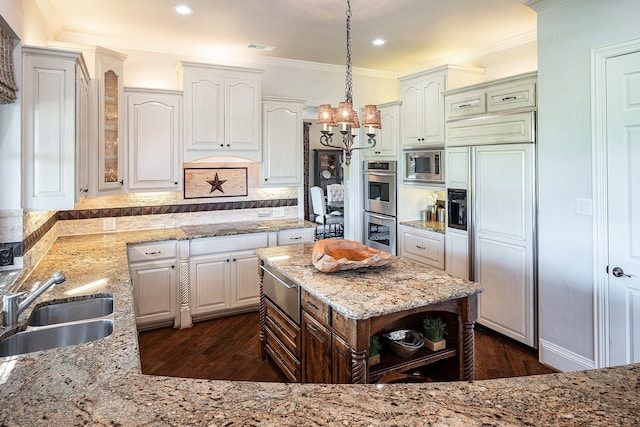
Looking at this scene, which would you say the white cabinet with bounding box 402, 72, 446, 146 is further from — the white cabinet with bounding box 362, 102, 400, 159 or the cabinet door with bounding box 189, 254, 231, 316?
the cabinet door with bounding box 189, 254, 231, 316

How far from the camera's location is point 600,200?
109 inches

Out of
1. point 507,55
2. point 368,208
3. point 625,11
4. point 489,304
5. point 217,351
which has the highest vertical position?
point 507,55

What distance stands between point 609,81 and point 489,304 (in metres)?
2.03

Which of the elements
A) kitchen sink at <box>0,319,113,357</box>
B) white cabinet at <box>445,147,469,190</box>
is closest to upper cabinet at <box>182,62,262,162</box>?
white cabinet at <box>445,147,469,190</box>

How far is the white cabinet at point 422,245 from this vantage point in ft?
14.1

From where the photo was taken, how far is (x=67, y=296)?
7.22ft

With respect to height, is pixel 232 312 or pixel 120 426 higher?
pixel 120 426

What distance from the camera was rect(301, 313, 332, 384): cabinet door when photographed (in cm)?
221

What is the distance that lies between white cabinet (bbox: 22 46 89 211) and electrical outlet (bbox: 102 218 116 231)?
1392 mm

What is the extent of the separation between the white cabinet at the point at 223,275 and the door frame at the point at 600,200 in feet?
9.44

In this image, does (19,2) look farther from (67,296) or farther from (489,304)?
(489,304)

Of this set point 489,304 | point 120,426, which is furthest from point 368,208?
point 120,426

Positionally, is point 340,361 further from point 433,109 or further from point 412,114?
point 412,114

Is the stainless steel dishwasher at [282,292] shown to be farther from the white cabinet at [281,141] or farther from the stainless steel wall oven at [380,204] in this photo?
the stainless steel wall oven at [380,204]
